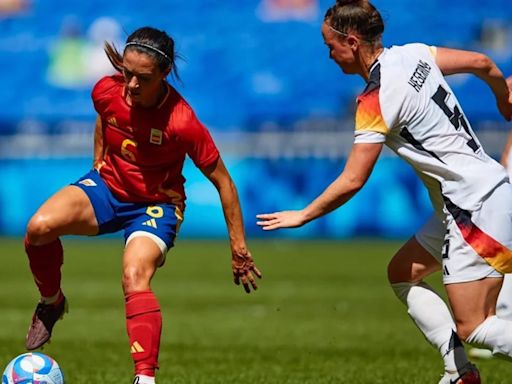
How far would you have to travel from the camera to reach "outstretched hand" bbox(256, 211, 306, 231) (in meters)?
5.65

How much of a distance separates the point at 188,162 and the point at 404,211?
4306 millimetres

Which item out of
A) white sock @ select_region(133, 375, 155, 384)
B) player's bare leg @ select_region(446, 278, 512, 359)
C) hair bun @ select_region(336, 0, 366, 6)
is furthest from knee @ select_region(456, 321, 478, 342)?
hair bun @ select_region(336, 0, 366, 6)

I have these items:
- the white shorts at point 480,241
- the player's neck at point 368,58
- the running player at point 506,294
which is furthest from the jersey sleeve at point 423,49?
Result: the white shorts at point 480,241

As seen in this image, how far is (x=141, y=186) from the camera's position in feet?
21.5

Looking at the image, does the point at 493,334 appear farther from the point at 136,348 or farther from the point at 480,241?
the point at 136,348

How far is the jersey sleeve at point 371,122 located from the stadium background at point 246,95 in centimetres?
1536

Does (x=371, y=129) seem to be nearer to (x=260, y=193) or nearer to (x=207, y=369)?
(x=207, y=369)

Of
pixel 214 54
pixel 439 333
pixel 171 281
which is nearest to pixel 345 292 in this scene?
pixel 171 281

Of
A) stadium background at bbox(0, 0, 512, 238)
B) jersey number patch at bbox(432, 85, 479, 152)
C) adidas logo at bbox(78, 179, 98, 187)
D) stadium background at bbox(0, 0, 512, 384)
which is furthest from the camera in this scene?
stadium background at bbox(0, 0, 512, 238)

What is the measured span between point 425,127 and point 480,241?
662 mm

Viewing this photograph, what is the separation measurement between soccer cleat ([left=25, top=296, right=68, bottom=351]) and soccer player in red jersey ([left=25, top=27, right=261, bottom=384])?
0.27 metres

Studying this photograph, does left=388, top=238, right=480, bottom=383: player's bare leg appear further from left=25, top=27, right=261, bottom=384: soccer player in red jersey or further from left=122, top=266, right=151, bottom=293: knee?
left=122, top=266, right=151, bottom=293: knee

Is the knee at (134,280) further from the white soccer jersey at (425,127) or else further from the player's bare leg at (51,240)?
the white soccer jersey at (425,127)

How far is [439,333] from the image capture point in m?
6.21
